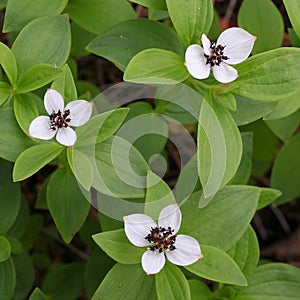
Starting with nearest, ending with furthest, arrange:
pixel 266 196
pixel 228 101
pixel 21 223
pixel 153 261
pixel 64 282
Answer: pixel 153 261, pixel 228 101, pixel 266 196, pixel 21 223, pixel 64 282

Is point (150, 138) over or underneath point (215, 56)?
underneath

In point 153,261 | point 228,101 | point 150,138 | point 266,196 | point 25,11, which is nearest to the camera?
point 153,261

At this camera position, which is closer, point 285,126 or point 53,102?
point 53,102

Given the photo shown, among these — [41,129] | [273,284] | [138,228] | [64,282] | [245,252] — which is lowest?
[64,282]

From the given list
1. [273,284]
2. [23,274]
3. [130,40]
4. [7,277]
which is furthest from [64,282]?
[130,40]

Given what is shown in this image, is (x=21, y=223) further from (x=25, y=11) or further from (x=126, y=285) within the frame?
(x=25, y=11)

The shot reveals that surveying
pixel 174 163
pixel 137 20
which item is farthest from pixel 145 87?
pixel 137 20

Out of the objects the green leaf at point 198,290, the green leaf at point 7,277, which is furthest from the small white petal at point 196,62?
the green leaf at point 7,277
